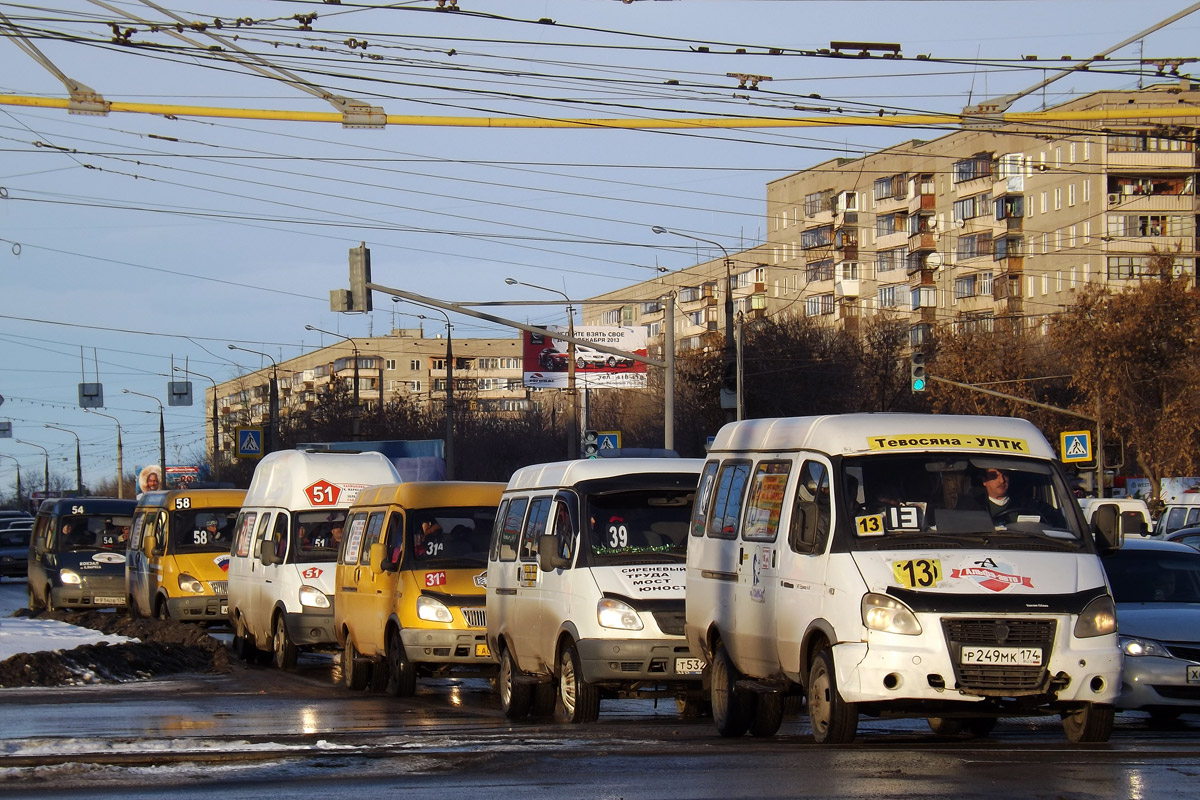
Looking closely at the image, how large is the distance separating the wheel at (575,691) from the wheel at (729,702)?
1.24 m

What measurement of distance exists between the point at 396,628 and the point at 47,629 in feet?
32.0

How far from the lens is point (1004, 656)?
10.1 m

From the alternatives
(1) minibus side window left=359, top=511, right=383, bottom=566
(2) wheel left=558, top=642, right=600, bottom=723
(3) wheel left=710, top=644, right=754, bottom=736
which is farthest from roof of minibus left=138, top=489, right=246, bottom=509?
(3) wheel left=710, top=644, right=754, bottom=736

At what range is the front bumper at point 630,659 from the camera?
12.8m

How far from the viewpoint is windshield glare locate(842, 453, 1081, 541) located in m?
10.7

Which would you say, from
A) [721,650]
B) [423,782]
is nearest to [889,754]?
[721,650]

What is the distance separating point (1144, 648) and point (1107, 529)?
208cm

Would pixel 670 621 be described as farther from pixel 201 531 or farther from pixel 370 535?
pixel 201 531

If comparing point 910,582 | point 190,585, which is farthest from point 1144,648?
point 190,585

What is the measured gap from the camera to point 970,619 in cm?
1009

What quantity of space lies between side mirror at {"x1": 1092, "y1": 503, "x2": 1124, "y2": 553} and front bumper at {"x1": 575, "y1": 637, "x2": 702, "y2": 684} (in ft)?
10.8

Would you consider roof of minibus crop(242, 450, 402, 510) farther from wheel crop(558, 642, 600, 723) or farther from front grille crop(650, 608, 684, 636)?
front grille crop(650, 608, 684, 636)

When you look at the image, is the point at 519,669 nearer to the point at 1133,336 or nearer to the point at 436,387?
the point at 1133,336

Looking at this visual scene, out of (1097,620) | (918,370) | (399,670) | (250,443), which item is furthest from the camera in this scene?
(250,443)
